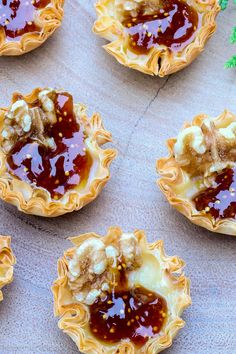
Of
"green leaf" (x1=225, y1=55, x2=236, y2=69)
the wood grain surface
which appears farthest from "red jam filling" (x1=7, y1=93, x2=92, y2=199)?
"green leaf" (x1=225, y1=55, x2=236, y2=69)

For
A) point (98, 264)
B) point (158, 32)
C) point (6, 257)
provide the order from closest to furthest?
point (98, 264) < point (6, 257) < point (158, 32)

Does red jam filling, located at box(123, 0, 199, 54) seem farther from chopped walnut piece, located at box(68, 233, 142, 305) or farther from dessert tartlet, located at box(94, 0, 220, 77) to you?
chopped walnut piece, located at box(68, 233, 142, 305)

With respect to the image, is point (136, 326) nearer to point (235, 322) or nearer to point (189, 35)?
point (235, 322)

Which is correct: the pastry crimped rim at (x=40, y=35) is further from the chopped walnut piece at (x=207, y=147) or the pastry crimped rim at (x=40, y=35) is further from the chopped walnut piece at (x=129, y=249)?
the chopped walnut piece at (x=129, y=249)

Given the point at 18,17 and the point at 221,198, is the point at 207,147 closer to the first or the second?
Result: the point at 221,198

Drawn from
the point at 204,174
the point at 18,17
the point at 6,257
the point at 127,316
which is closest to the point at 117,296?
the point at 127,316

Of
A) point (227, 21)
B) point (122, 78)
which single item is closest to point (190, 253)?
point (122, 78)
